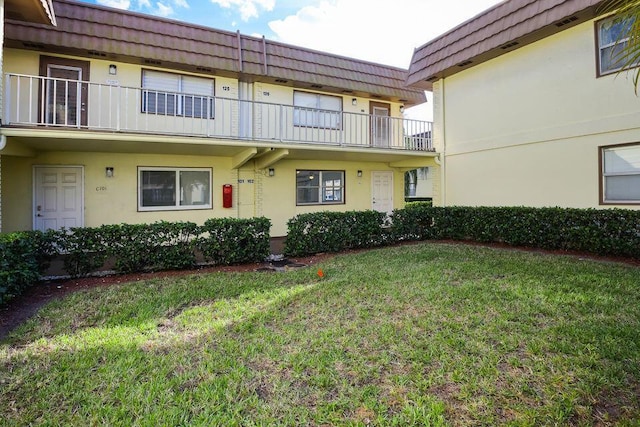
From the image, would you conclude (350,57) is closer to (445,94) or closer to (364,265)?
(445,94)

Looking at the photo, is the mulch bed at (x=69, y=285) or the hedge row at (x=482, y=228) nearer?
the mulch bed at (x=69, y=285)

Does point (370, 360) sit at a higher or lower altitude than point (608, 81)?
lower

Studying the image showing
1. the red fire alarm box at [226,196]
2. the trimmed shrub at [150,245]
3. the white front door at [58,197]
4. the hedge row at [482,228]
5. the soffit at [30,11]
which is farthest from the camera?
the red fire alarm box at [226,196]

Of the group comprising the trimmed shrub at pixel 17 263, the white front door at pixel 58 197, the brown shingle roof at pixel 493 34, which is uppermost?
the brown shingle roof at pixel 493 34

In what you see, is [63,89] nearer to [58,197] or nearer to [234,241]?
[58,197]

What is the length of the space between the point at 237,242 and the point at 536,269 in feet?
19.8

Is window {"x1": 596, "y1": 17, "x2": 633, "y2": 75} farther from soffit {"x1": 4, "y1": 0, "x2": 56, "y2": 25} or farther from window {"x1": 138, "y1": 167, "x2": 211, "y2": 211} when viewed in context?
Result: soffit {"x1": 4, "y1": 0, "x2": 56, "y2": 25}

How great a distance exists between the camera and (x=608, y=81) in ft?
26.1

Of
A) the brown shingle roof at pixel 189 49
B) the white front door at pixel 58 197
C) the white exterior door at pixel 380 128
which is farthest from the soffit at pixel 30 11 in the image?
the white exterior door at pixel 380 128

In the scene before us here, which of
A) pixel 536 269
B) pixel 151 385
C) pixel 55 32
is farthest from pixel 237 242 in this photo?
pixel 55 32

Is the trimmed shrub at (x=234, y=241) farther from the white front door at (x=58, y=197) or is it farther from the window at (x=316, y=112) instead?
the window at (x=316, y=112)

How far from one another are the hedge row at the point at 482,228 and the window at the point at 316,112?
4.39 metres

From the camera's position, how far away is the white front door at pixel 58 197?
9.30 metres

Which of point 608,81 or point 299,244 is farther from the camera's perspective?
point 299,244
